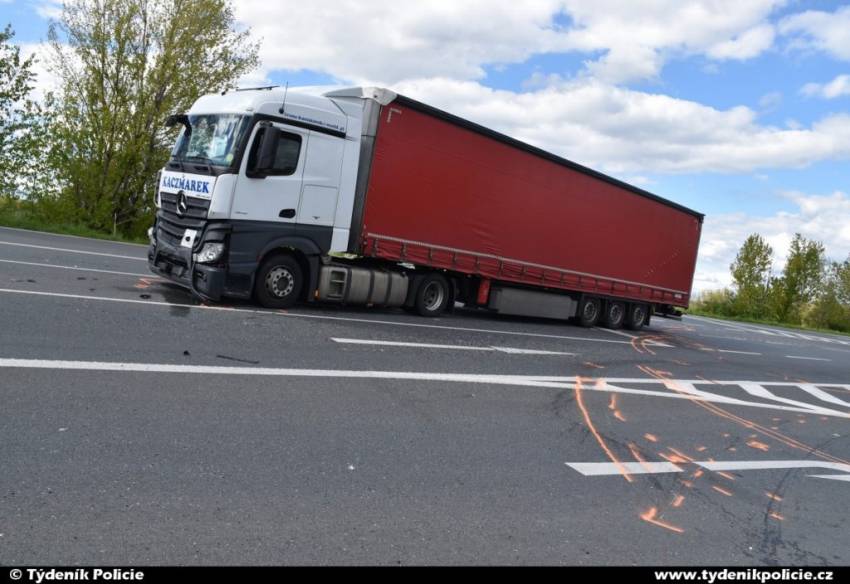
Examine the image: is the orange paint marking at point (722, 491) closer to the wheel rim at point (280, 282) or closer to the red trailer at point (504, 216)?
the wheel rim at point (280, 282)

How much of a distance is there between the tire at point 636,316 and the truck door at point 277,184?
459 inches

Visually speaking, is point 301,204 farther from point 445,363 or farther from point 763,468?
point 763,468

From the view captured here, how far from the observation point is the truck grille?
10.3 m

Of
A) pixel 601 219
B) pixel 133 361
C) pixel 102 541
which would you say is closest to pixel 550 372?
pixel 133 361

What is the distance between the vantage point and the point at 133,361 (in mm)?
6535

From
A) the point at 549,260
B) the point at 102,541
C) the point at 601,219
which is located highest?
the point at 601,219

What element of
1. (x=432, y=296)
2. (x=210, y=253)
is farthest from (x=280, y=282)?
(x=432, y=296)

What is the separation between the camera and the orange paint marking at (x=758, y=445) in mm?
7077

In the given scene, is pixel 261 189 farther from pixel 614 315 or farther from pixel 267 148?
pixel 614 315

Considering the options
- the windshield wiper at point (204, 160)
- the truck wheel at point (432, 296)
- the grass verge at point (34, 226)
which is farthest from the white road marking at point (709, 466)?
the grass verge at point (34, 226)

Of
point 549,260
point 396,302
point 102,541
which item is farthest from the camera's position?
point 549,260

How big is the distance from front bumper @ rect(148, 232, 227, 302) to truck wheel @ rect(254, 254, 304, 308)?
26.7 inches

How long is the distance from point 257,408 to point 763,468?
14.8ft

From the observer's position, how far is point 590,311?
18203 millimetres
